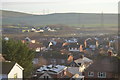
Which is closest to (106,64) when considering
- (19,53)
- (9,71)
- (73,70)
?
(73,70)

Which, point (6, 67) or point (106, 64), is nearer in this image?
point (106, 64)

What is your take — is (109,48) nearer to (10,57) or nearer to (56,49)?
(56,49)

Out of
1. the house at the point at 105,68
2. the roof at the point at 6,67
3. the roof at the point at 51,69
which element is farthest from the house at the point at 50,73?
the house at the point at 105,68

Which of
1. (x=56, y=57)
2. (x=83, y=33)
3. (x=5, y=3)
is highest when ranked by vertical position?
(x=5, y=3)

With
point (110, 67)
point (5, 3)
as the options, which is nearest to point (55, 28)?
point (5, 3)

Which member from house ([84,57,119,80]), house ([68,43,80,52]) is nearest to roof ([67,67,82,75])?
house ([68,43,80,52])

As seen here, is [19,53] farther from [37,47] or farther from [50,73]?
[50,73]

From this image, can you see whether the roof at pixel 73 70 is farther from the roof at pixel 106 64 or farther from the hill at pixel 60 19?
the hill at pixel 60 19
